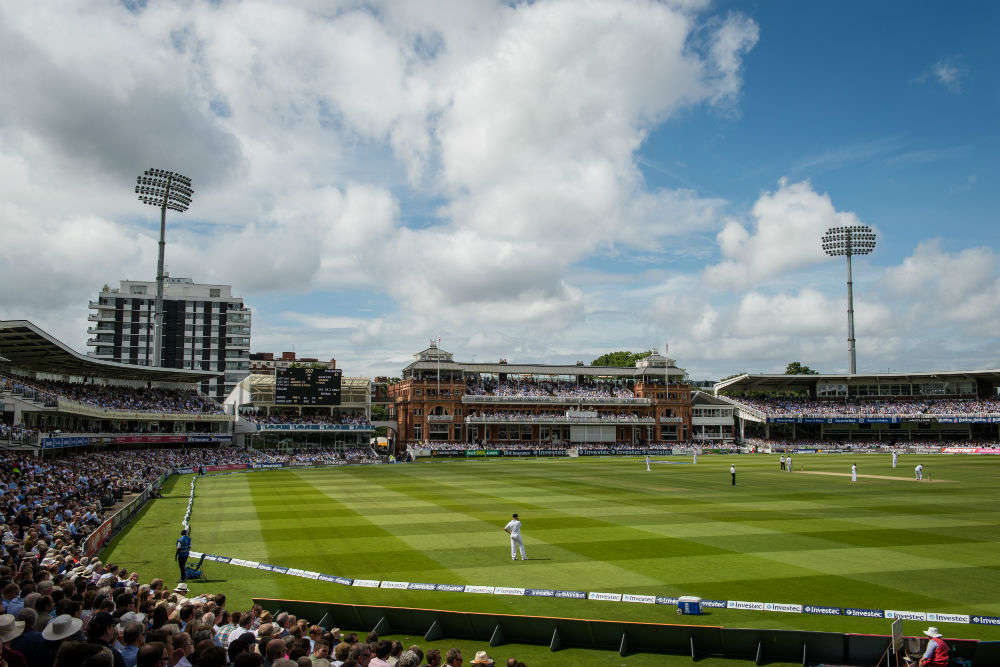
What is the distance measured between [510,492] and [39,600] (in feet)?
106

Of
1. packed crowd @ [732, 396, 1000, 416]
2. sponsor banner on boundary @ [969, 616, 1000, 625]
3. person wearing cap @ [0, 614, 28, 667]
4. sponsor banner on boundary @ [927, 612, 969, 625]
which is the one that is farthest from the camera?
packed crowd @ [732, 396, 1000, 416]

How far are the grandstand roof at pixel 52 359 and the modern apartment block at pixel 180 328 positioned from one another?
148 feet

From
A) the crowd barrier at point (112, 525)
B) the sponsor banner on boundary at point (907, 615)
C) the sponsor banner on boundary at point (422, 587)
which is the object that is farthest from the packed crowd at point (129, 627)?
the sponsor banner on boundary at point (907, 615)

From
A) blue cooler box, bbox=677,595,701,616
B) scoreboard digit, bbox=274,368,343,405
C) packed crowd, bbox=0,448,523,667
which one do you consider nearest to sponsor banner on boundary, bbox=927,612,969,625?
blue cooler box, bbox=677,595,701,616

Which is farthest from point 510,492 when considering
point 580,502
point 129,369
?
point 129,369

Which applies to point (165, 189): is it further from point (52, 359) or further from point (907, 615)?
point (907, 615)

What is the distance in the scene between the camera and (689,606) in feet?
47.0

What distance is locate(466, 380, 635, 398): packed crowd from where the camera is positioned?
90.1 meters

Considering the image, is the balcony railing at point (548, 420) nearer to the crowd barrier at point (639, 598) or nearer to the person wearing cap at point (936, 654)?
the crowd barrier at point (639, 598)

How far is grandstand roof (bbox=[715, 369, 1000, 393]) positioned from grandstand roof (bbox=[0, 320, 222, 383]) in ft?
235

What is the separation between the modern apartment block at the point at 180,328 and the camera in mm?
111875

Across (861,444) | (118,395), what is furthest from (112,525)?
(861,444)

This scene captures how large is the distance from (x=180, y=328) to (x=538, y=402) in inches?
2550

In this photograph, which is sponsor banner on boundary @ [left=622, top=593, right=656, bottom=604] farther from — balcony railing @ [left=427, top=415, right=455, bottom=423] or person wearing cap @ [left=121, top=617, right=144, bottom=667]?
balcony railing @ [left=427, top=415, right=455, bottom=423]
